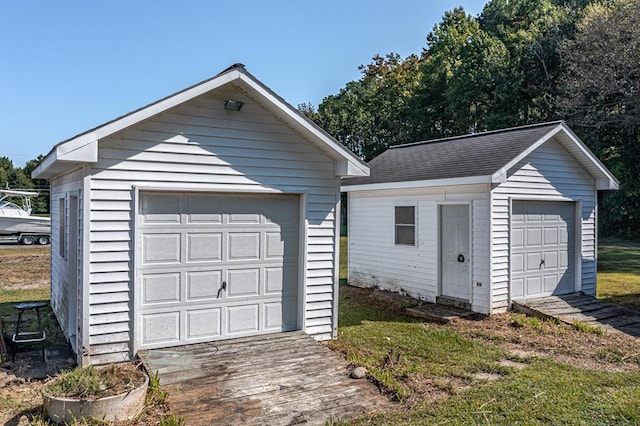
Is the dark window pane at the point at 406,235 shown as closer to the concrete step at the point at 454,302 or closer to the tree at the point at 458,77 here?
the concrete step at the point at 454,302

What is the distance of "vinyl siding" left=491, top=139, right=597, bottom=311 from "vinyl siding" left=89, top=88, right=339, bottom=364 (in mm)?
4189

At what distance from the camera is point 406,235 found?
37.1ft

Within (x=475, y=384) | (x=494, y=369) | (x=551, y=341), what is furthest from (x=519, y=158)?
(x=475, y=384)

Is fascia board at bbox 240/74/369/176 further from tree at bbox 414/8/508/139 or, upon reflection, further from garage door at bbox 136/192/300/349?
tree at bbox 414/8/508/139

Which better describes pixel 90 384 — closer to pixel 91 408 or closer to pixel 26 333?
pixel 91 408

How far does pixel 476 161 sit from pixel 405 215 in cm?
220

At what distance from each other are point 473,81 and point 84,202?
26040 millimetres

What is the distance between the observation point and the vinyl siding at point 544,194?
9.49 metres

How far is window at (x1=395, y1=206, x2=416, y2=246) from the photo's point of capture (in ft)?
36.4

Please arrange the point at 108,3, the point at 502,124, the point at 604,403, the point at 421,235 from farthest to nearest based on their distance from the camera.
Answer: the point at 502,124, the point at 421,235, the point at 108,3, the point at 604,403

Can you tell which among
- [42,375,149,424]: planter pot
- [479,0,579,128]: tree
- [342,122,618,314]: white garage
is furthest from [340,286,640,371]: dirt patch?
[479,0,579,128]: tree

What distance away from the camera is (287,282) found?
278 inches

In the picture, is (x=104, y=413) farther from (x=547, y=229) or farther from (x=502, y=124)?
(x=502, y=124)

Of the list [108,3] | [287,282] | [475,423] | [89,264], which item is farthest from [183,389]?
[108,3]
